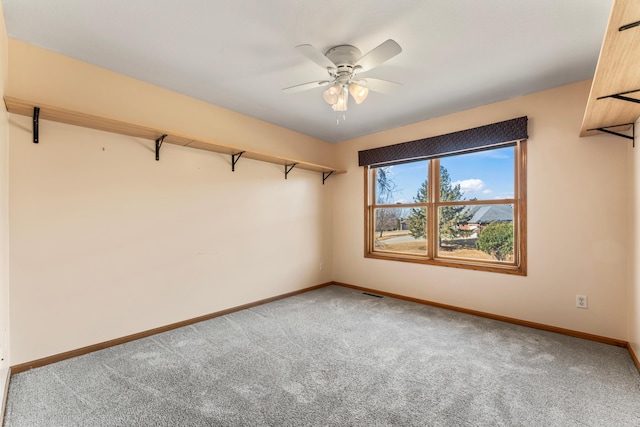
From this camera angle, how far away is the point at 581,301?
2711mm

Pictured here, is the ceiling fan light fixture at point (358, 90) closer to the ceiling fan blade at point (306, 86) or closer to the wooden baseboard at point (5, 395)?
the ceiling fan blade at point (306, 86)

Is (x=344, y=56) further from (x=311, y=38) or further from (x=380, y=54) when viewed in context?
(x=380, y=54)

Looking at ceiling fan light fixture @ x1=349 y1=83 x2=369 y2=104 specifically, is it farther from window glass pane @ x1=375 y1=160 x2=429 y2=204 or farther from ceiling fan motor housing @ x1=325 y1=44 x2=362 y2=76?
window glass pane @ x1=375 y1=160 x2=429 y2=204

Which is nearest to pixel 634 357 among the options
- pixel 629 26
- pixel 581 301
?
pixel 581 301

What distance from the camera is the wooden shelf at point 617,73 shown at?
1.12 metres

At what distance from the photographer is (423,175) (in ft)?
13.0

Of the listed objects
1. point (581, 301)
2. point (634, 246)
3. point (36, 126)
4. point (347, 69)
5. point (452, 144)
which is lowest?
point (581, 301)

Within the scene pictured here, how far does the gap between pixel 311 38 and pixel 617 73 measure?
1848 millimetres

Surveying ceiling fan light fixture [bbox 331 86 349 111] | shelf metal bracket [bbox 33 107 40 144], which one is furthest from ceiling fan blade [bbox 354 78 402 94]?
shelf metal bracket [bbox 33 107 40 144]

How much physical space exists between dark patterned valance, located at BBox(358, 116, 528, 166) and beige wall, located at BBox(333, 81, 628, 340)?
0.38ft

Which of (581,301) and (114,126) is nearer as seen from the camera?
(114,126)

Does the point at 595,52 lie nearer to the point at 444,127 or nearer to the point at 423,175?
the point at 444,127

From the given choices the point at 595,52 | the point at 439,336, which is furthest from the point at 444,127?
the point at 439,336

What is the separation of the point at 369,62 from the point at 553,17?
3.97 ft
